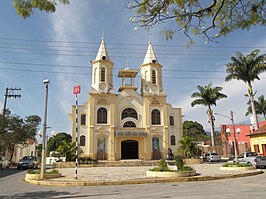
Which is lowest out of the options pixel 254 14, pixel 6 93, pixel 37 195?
pixel 37 195

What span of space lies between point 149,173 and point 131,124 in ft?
63.9

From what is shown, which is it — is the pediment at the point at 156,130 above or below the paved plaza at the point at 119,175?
above

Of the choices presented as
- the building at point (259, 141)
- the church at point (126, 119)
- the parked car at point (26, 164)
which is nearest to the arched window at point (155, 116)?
the church at point (126, 119)

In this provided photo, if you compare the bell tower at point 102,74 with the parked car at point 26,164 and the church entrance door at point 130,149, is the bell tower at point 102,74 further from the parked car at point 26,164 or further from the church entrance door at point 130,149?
the parked car at point 26,164

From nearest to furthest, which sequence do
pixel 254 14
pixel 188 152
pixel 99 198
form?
pixel 254 14 < pixel 99 198 < pixel 188 152

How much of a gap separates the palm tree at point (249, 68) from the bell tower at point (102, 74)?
15747mm

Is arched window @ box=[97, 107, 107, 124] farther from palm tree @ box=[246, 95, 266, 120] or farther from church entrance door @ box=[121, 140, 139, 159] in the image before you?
palm tree @ box=[246, 95, 266, 120]

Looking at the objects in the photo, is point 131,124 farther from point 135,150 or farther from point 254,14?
point 254,14

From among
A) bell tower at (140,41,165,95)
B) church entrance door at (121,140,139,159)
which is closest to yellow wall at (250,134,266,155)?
bell tower at (140,41,165,95)

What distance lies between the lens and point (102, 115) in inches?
1304

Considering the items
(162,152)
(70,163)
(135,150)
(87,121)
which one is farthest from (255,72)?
(70,163)

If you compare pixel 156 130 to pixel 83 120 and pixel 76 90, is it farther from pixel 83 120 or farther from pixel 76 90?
pixel 76 90

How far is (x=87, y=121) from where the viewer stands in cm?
3256

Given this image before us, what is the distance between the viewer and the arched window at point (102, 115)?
32.9 meters
